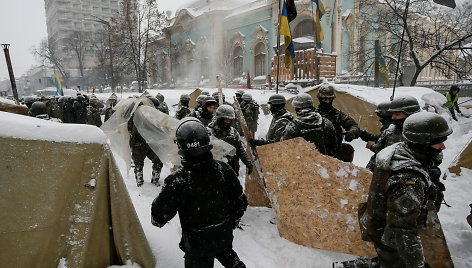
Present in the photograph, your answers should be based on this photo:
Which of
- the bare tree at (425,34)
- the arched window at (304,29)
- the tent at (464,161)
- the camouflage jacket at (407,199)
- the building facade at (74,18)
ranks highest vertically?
the building facade at (74,18)

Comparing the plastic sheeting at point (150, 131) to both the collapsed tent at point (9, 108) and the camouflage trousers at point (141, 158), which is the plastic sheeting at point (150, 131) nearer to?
the camouflage trousers at point (141, 158)

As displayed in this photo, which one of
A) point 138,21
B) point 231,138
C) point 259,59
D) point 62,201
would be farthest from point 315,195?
point 138,21

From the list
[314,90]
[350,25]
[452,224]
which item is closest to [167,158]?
[452,224]

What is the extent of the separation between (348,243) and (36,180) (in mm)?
3112

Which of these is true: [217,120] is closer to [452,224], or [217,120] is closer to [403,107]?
[403,107]

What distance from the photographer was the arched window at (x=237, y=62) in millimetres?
27562

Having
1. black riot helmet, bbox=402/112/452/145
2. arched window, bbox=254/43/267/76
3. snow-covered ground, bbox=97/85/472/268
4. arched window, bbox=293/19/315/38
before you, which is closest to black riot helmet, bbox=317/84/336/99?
snow-covered ground, bbox=97/85/472/268

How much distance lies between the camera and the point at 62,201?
7.97ft

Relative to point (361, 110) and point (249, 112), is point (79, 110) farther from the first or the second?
point (361, 110)

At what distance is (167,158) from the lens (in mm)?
4453

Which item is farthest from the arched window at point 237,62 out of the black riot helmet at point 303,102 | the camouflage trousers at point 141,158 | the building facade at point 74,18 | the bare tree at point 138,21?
the building facade at point 74,18

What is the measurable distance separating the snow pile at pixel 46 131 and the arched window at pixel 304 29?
71.7 feet

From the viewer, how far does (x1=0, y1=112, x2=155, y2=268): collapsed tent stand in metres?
2.22

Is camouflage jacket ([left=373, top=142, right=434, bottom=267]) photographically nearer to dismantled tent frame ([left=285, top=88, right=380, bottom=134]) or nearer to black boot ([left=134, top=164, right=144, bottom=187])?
black boot ([left=134, top=164, right=144, bottom=187])
